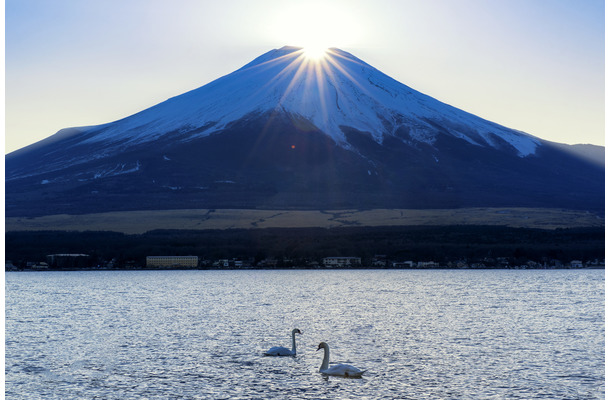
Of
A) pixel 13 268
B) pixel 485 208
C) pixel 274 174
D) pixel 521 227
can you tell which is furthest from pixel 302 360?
pixel 274 174

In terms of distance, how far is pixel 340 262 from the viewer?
4941 inches

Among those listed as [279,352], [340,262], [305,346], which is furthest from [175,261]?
[279,352]

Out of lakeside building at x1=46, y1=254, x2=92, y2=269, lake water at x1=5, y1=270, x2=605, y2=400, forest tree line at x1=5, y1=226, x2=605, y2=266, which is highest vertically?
forest tree line at x1=5, y1=226, x2=605, y2=266

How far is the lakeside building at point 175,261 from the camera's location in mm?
126500

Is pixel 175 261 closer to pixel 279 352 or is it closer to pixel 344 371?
pixel 279 352

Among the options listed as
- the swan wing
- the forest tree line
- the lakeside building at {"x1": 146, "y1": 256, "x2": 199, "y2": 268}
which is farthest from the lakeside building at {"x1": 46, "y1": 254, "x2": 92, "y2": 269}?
the swan wing

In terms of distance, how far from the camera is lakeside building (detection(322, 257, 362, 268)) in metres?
124

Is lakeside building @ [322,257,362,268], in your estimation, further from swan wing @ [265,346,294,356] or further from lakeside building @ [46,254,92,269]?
swan wing @ [265,346,294,356]

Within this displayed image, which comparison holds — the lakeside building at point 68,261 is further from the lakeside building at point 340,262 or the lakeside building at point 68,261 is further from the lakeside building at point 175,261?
the lakeside building at point 340,262

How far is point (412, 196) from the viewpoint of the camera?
175 metres

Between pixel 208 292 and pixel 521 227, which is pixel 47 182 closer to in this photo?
pixel 521 227

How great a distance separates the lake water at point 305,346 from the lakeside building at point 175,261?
60.4 m

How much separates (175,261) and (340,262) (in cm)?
2297

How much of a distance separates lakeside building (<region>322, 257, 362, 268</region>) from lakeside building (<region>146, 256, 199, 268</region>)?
1802 cm
